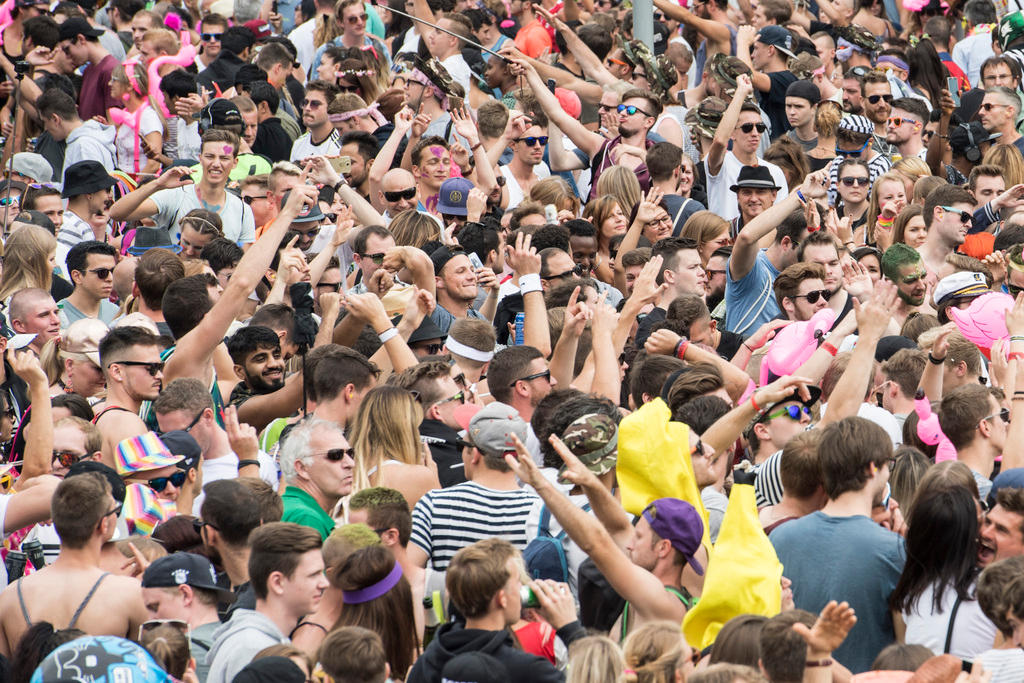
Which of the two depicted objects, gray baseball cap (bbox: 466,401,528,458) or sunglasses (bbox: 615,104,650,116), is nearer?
gray baseball cap (bbox: 466,401,528,458)

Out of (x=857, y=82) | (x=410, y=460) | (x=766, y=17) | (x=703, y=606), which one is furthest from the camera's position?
(x=766, y=17)

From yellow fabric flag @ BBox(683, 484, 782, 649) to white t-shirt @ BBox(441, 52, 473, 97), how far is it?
25.6ft

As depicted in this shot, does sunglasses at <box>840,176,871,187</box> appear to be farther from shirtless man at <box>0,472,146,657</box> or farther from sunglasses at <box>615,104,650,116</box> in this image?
shirtless man at <box>0,472,146,657</box>

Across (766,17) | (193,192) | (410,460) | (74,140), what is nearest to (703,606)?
(410,460)

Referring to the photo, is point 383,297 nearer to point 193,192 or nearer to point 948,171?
point 193,192

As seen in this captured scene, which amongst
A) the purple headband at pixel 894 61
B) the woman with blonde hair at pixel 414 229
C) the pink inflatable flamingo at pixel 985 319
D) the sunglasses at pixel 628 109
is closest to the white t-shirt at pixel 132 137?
the woman with blonde hair at pixel 414 229

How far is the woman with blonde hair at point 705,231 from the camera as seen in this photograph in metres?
9.09

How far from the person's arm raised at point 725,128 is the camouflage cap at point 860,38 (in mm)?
2733

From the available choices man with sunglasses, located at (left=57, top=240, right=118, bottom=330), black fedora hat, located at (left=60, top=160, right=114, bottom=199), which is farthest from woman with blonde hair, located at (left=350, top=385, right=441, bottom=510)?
black fedora hat, located at (left=60, top=160, right=114, bottom=199)

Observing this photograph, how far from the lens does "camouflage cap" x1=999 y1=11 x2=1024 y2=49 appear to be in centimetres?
1239

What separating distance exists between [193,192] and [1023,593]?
7096 millimetres

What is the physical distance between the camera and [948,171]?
35.9ft

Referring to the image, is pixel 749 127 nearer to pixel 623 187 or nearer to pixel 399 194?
pixel 623 187

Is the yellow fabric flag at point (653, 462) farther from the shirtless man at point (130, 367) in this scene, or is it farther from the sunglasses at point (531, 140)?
the sunglasses at point (531, 140)
